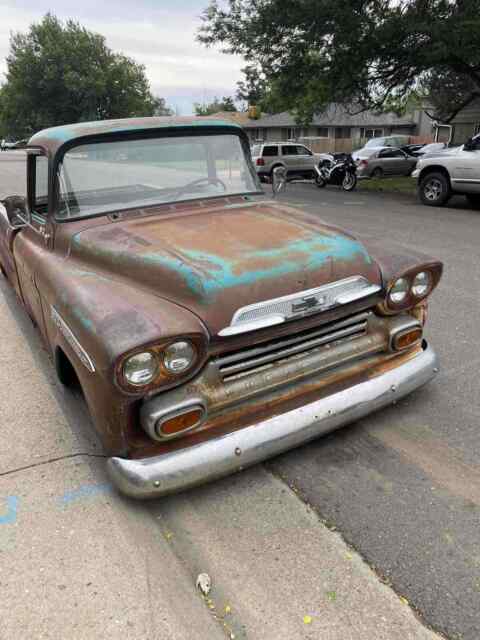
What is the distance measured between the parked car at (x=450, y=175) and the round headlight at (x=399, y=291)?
9.42 m

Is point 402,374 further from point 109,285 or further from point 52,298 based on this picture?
point 52,298

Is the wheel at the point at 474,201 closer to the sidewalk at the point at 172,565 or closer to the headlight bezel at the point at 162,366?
the sidewalk at the point at 172,565

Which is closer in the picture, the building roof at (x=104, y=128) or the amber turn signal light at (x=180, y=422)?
the amber turn signal light at (x=180, y=422)

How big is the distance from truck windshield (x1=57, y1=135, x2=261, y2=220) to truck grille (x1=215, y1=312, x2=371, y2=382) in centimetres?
153

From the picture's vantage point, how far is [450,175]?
11.4 m

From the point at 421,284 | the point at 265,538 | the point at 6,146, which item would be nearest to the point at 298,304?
the point at 421,284

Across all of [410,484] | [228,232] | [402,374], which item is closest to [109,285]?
[228,232]

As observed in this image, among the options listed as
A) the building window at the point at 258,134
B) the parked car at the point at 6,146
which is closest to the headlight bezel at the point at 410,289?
the building window at the point at 258,134

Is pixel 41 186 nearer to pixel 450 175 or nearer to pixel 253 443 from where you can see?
pixel 253 443

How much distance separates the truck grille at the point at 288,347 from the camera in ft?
7.64

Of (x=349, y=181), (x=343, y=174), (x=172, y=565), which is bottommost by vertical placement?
(x=172, y=565)

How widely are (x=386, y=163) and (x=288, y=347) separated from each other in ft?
67.1

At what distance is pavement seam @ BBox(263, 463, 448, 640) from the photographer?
179 cm

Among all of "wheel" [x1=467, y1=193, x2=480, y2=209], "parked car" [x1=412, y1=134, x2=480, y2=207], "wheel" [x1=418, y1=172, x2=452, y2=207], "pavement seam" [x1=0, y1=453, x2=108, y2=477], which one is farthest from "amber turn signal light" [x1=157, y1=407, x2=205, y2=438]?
"wheel" [x1=467, y1=193, x2=480, y2=209]
